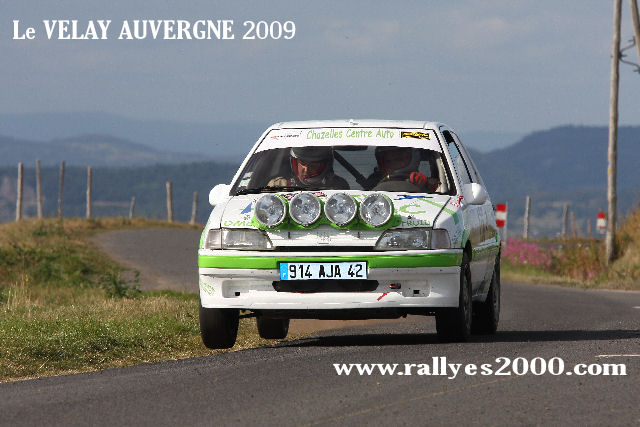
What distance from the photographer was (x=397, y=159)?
1138 centimetres

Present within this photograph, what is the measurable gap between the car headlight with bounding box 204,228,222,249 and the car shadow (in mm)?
1490

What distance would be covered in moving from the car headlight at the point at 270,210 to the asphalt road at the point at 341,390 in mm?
1114

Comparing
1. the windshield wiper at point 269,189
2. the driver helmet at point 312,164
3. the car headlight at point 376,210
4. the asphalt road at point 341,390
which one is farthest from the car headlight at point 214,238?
the driver helmet at point 312,164

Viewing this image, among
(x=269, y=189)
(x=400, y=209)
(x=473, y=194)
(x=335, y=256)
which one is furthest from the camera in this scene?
(x=473, y=194)

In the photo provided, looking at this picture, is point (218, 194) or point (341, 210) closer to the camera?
point (341, 210)

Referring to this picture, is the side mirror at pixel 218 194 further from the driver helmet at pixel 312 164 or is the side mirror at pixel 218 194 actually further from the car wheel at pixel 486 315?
the car wheel at pixel 486 315

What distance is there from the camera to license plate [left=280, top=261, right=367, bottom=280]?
32.8ft

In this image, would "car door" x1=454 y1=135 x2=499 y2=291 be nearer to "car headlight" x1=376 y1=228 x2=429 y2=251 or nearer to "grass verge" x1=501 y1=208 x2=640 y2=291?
"car headlight" x1=376 y1=228 x2=429 y2=251

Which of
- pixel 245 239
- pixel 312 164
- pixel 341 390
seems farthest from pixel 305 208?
pixel 341 390

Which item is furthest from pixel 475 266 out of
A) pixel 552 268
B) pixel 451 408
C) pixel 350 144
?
pixel 552 268

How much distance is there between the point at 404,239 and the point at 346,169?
149 cm

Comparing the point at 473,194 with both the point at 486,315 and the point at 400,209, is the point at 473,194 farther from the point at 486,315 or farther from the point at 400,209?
the point at 486,315

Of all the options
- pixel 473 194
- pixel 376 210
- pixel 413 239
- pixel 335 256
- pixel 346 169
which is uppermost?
pixel 346 169

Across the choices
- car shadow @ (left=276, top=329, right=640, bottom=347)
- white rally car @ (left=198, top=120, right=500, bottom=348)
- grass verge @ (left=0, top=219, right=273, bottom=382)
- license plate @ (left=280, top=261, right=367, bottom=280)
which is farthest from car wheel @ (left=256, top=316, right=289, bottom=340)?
license plate @ (left=280, top=261, right=367, bottom=280)
